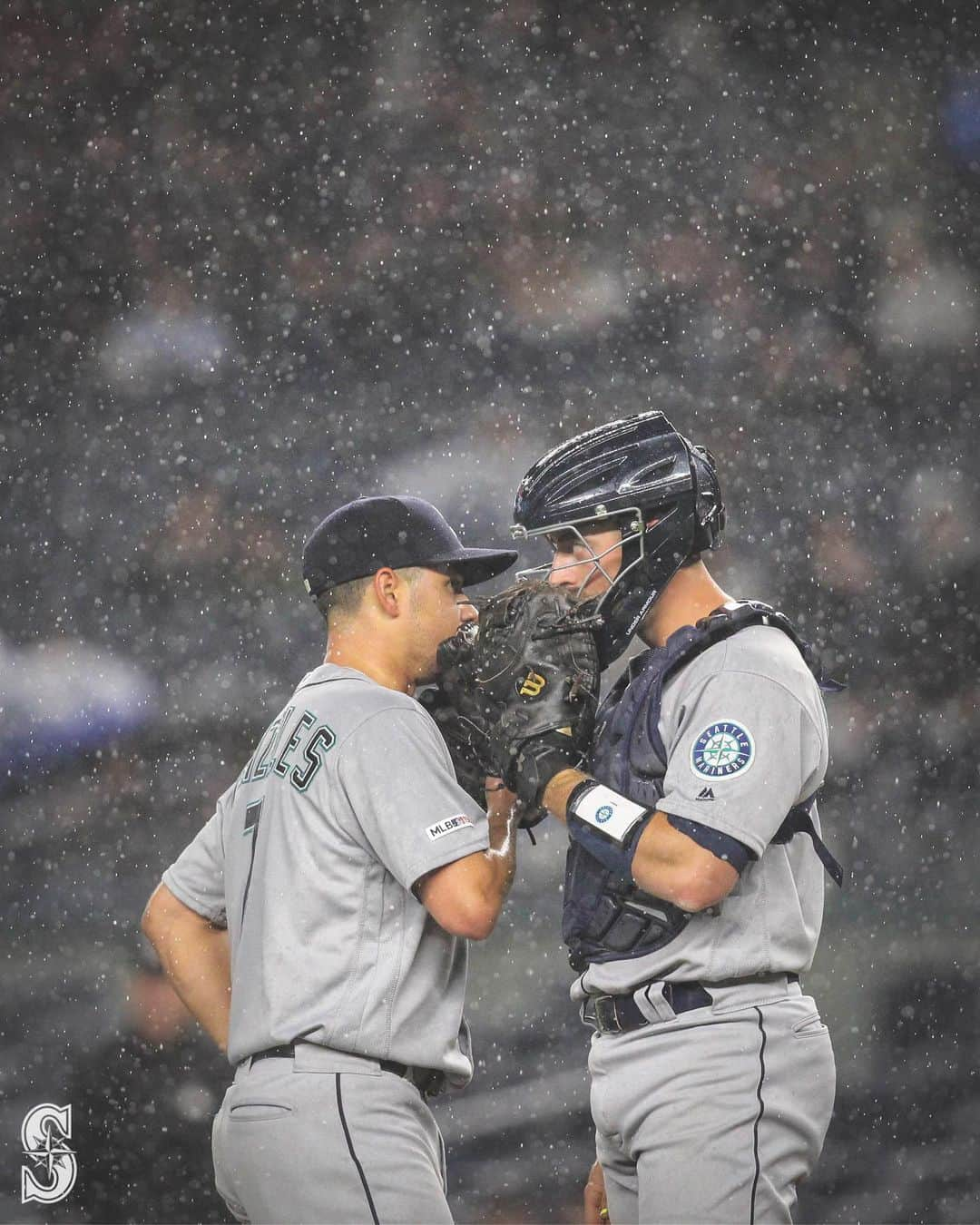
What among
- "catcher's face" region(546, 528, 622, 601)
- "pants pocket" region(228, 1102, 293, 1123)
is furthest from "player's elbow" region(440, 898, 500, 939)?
"catcher's face" region(546, 528, 622, 601)

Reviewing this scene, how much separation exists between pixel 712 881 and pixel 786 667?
1.60 ft

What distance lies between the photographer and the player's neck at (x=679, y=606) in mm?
3150

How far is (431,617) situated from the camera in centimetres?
342

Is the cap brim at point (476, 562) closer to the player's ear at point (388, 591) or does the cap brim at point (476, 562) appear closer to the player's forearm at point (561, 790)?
the player's ear at point (388, 591)

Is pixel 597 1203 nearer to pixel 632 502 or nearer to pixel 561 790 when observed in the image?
pixel 561 790

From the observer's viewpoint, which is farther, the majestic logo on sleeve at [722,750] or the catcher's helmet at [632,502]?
the catcher's helmet at [632,502]

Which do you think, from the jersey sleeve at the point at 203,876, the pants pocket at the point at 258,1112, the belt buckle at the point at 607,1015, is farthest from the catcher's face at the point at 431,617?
the pants pocket at the point at 258,1112

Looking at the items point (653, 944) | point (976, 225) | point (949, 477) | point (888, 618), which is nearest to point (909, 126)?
point (976, 225)

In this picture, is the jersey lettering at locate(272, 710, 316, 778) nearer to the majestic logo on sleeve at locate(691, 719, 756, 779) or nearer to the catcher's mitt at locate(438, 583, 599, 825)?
the catcher's mitt at locate(438, 583, 599, 825)

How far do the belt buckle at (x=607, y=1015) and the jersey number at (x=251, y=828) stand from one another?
832 mm

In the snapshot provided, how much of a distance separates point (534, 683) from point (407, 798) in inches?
14.9

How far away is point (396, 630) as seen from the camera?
3.39 m

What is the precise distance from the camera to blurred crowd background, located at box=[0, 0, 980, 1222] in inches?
264

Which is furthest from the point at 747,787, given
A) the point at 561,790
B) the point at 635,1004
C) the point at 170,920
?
the point at 170,920
